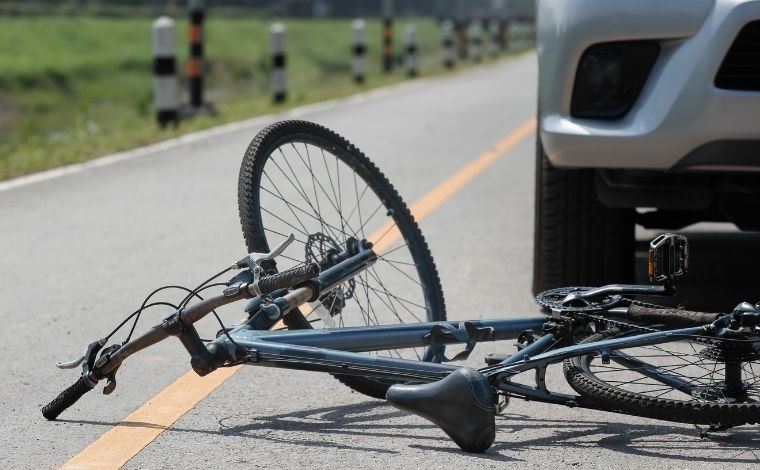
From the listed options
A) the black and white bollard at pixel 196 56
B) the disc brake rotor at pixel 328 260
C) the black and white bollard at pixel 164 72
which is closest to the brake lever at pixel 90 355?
the disc brake rotor at pixel 328 260

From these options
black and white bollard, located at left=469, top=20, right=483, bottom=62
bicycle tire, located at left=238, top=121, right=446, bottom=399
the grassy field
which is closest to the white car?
bicycle tire, located at left=238, top=121, right=446, bottom=399

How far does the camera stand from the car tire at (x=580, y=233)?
5.56 metres

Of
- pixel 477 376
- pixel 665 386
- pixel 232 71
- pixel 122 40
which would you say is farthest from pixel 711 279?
pixel 122 40

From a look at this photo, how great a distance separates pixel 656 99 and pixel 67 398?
1965mm

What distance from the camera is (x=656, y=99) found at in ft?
16.0

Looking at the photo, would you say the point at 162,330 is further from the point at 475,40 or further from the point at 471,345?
the point at 475,40

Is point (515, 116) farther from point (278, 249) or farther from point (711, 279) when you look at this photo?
point (278, 249)

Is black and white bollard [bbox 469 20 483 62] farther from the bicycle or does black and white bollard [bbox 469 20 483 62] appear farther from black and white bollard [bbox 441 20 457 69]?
the bicycle

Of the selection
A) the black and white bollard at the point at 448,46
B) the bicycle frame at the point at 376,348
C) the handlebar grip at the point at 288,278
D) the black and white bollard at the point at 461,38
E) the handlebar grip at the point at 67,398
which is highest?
the handlebar grip at the point at 288,278

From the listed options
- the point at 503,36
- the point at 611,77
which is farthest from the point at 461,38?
the point at 611,77

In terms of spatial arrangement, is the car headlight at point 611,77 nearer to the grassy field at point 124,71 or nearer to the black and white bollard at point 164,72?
the grassy field at point 124,71

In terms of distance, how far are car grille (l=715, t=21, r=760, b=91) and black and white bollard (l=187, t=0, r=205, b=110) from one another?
9.84 m

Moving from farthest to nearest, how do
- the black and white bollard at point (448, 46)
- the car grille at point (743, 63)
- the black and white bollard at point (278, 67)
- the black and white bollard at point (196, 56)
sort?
the black and white bollard at point (448, 46) < the black and white bollard at point (278, 67) < the black and white bollard at point (196, 56) < the car grille at point (743, 63)

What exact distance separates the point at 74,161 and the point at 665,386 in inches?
282
